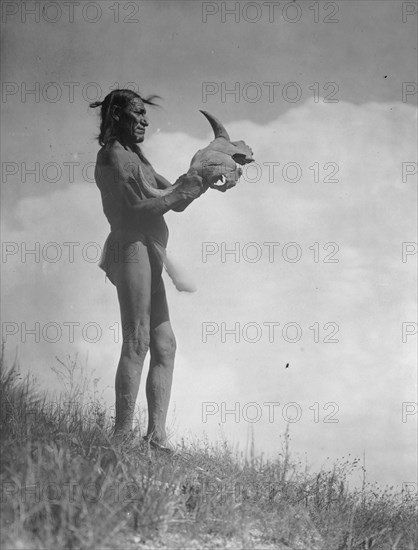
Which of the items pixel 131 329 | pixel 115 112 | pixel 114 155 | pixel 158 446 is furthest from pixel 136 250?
pixel 158 446

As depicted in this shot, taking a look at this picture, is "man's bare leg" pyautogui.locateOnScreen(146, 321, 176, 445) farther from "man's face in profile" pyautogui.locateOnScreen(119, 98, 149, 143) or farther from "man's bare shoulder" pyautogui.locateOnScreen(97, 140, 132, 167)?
"man's face in profile" pyautogui.locateOnScreen(119, 98, 149, 143)

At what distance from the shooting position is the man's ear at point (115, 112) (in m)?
6.85

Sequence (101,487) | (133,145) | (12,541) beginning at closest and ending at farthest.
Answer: (12,541), (101,487), (133,145)

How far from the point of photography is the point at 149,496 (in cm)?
520

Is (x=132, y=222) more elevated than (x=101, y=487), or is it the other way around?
(x=132, y=222)

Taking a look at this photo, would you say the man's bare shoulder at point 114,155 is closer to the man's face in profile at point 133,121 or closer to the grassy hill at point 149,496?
the man's face in profile at point 133,121

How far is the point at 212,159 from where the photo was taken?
6.77 m

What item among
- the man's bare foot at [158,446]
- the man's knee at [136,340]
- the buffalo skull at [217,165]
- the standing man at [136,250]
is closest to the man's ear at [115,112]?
the standing man at [136,250]

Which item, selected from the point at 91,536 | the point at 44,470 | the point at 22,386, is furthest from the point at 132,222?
the point at 91,536

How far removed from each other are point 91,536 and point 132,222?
271 cm

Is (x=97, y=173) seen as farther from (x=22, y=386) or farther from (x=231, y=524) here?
(x=231, y=524)

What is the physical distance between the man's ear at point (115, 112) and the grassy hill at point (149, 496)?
217cm

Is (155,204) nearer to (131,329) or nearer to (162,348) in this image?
(131,329)

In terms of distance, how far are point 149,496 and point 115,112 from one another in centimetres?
312
